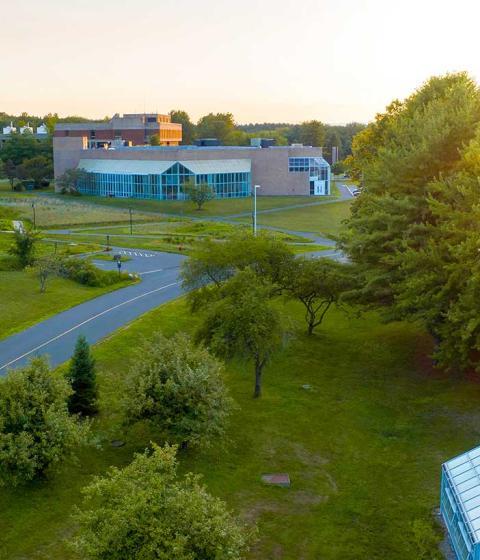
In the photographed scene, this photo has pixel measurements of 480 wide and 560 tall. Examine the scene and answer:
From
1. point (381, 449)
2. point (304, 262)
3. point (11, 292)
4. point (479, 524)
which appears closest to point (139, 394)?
point (381, 449)

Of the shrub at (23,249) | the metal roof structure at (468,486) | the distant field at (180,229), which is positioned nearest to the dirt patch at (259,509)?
the metal roof structure at (468,486)

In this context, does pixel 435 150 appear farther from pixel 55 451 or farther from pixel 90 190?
pixel 90 190

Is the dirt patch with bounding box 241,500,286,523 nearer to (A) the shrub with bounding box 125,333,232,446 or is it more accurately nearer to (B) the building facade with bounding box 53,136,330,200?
(A) the shrub with bounding box 125,333,232,446

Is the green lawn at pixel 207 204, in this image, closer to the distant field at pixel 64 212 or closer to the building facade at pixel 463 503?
the distant field at pixel 64 212

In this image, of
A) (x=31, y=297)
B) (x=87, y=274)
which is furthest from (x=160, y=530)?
(x=87, y=274)

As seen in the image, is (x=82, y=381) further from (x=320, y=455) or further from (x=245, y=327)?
(x=320, y=455)

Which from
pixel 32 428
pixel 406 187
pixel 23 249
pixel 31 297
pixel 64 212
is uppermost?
pixel 406 187

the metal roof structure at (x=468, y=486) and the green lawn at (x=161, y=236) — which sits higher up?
the green lawn at (x=161, y=236)
